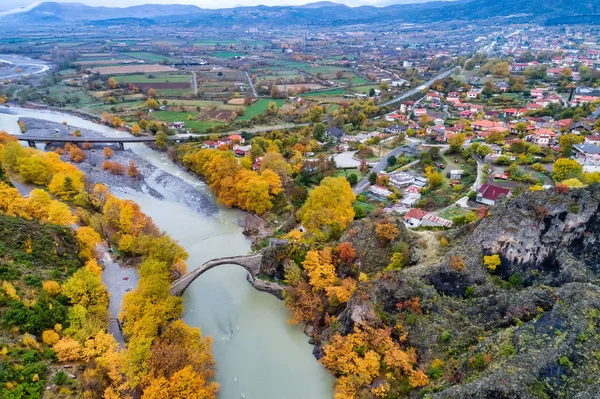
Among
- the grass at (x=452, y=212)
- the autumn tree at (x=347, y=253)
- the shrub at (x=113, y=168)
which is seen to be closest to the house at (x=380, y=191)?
the grass at (x=452, y=212)

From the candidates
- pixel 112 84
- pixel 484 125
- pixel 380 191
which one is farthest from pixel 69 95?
pixel 484 125

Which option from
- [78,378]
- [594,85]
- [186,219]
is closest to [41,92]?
[186,219]

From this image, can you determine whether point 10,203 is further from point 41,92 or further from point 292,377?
point 41,92

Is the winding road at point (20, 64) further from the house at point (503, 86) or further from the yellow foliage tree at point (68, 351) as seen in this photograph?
the house at point (503, 86)

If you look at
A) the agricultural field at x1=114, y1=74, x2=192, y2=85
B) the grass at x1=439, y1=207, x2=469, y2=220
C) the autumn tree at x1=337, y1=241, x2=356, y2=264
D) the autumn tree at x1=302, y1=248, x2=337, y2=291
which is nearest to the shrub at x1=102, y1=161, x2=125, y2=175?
the autumn tree at x1=302, y1=248, x2=337, y2=291

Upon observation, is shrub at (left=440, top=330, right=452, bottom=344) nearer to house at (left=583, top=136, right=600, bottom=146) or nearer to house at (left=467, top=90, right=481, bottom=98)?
house at (left=583, top=136, right=600, bottom=146)

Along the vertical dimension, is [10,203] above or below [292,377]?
above
